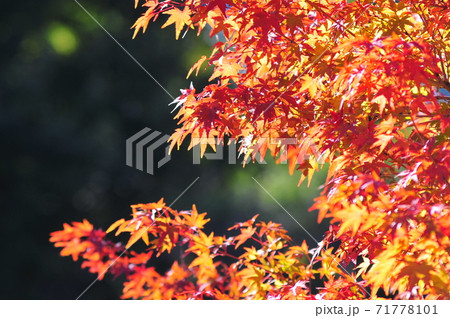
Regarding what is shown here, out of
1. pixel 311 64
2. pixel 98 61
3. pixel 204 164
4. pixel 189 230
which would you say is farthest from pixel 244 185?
pixel 311 64

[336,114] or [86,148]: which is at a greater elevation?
[336,114]

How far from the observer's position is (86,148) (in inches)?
230

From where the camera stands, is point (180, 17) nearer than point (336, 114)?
No

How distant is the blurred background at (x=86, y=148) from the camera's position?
5.66 m

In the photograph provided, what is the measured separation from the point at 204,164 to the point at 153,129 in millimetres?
875

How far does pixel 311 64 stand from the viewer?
5.98ft
